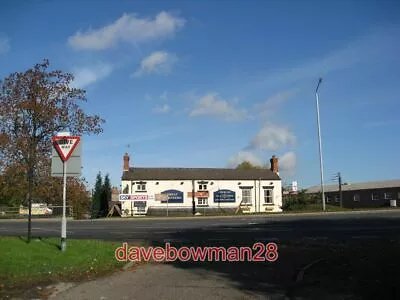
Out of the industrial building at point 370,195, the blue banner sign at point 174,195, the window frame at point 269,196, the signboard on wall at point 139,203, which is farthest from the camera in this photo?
the industrial building at point 370,195

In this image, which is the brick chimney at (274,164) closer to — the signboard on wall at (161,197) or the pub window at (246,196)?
the pub window at (246,196)

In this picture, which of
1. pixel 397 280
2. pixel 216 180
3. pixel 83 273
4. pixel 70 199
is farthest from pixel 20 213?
pixel 397 280

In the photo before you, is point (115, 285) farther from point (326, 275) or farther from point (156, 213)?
point (156, 213)

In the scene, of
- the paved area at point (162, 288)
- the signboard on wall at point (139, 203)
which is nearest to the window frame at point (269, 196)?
the signboard on wall at point (139, 203)

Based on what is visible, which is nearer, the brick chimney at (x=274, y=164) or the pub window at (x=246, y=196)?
the pub window at (x=246, y=196)

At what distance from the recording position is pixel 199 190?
61.9m

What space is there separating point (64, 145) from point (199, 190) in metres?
48.1

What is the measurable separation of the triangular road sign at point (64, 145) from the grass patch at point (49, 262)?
2555 mm

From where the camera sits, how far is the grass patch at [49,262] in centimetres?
1027

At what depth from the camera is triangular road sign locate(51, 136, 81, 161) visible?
14117mm

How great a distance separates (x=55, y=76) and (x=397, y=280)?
11329 millimetres

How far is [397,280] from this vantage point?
961cm

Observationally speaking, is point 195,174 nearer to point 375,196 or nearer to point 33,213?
point 33,213

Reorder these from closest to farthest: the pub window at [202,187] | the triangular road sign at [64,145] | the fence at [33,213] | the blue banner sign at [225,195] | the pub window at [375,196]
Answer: the triangular road sign at [64,145]
the fence at [33,213]
the blue banner sign at [225,195]
the pub window at [202,187]
the pub window at [375,196]
